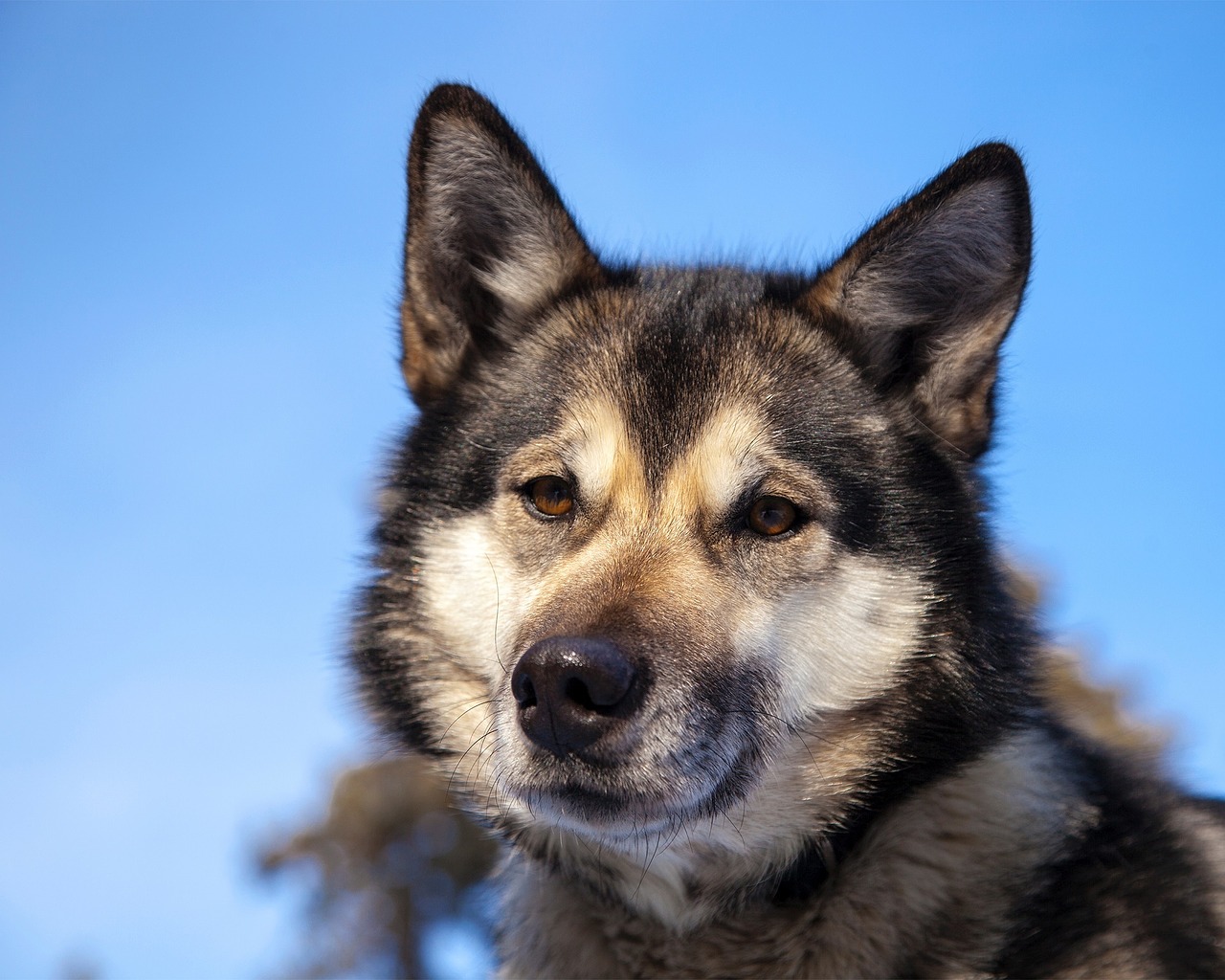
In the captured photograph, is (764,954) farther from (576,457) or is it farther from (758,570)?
(576,457)

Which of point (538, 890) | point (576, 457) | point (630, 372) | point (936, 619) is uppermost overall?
point (630, 372)

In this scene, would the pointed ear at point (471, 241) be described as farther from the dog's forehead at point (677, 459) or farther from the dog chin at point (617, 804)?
the dog chin at point (617, 804)

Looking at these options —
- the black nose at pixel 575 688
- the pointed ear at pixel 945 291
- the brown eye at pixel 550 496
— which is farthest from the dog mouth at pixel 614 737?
the pointed ear at pixel 945 291

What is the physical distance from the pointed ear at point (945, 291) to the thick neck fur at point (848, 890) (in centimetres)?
112

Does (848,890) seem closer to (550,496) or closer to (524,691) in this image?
(524,691)

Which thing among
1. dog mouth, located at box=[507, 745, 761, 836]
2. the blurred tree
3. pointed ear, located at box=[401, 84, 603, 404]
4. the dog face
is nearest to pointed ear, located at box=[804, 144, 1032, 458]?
the dog face

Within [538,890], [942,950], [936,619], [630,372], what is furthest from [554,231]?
[942,950]

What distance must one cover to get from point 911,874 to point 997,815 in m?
0.34

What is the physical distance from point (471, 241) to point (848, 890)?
102 inches

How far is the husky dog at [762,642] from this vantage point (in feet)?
10.3

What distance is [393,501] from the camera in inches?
160

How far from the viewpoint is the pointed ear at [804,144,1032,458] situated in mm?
3584

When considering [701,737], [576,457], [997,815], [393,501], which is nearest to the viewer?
Answer: [701,737]

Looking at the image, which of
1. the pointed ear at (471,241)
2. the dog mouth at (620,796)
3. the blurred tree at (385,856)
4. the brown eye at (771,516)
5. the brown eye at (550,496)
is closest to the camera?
the dog mouth at (620,796)
